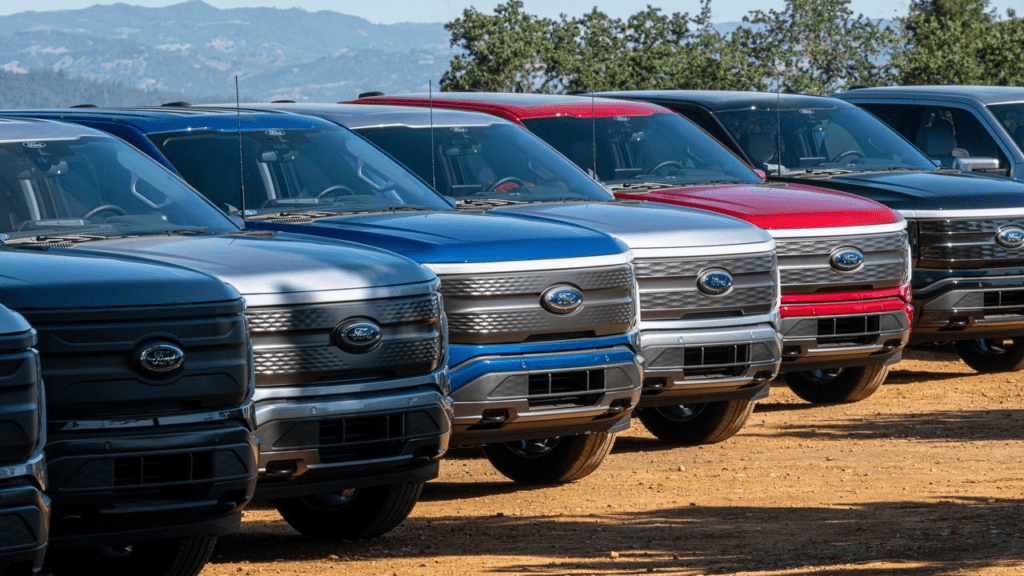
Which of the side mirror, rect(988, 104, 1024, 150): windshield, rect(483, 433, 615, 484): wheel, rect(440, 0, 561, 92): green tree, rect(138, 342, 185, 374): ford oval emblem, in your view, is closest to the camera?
rect(138, 342, 185, 374): ford oval emblem

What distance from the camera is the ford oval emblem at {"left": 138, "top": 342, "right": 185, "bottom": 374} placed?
6.55 metres

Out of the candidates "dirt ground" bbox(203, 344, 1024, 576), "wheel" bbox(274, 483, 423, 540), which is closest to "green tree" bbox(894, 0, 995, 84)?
"dirt ground" bbox(203, 344, 1024, 576)

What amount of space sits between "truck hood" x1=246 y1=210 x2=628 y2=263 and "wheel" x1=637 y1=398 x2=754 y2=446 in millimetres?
2439

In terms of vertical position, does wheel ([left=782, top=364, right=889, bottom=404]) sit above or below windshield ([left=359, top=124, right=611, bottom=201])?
below

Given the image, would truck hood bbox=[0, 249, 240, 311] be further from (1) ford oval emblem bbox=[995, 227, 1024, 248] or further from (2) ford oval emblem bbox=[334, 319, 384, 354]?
(1) ford oval emblem bbox=[995, 227, 1024, 248]

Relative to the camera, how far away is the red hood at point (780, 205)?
11.7m

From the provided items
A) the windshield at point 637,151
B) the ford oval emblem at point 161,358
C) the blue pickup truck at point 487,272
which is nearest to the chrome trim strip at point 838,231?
the windshield at point 637,151

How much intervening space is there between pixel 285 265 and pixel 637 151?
19.3ft

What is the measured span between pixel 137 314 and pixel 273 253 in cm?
135

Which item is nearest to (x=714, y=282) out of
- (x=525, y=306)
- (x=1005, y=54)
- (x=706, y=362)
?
(x=706, y=362)

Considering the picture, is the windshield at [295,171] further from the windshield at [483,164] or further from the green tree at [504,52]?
the green tree at [504,52]

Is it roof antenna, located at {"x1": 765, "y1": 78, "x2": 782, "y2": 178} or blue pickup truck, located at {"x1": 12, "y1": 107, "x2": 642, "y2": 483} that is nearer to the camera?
blue pickup truck, located at {"x1": 12, "y1": 107, "x2": 642, "y2": 483}

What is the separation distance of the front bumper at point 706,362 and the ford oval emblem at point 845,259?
156 cm

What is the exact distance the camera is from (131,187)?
856cm
